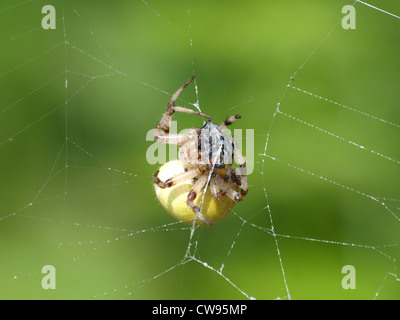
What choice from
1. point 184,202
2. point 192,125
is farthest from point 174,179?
point 192,125

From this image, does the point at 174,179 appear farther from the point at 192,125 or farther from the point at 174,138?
the point at 192,125

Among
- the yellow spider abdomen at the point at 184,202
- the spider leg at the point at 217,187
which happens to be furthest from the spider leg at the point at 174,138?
the spider leg at the point at 217,187

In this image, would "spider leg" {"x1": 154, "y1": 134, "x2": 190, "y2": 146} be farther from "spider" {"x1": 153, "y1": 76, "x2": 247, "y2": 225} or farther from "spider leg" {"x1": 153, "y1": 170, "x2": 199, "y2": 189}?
"spider leg" {"x1": 153, "y1": 170, "x2": 199, "y2": 189}

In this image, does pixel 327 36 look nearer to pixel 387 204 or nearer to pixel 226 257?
pixel 387 204

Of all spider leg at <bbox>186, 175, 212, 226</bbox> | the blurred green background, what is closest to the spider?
spider leg at <bbox>186, 175, 212, 226</bbox>

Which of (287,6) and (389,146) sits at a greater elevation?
→ (287,6)

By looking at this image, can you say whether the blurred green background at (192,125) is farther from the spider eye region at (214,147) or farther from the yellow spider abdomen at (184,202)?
the spider eye region at (214,147)

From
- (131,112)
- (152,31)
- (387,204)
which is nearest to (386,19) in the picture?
(387,204)
